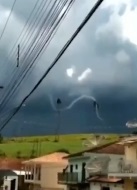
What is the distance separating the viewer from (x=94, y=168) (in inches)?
1905

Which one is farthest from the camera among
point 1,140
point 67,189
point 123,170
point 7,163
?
point 1,140

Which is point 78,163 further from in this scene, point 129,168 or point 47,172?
point 129,168

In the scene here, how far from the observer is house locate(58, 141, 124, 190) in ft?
150

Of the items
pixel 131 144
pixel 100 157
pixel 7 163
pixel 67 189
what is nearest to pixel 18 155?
pixel 7 163

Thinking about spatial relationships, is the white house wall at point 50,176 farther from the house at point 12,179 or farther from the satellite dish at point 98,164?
the satellite dish at point 98,164

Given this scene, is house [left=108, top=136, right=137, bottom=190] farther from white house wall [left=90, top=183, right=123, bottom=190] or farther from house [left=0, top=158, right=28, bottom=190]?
house [left=0, top=158, right=28, bottom=190]

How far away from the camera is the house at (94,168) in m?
45.6

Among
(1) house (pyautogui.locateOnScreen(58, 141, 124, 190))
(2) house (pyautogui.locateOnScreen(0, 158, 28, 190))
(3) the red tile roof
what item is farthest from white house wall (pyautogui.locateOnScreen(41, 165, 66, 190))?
(3) the red tile roof

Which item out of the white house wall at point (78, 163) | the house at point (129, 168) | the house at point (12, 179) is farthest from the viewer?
the house at point (12, 179)

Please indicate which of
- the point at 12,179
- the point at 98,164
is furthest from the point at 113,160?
the point at 12,179

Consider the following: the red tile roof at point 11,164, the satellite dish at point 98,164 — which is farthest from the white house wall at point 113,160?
the red tile roof at point 11,164

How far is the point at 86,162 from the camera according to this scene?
53.3m

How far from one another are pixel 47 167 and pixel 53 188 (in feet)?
9.71

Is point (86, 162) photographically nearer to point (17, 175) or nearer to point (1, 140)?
point (17, 175)
